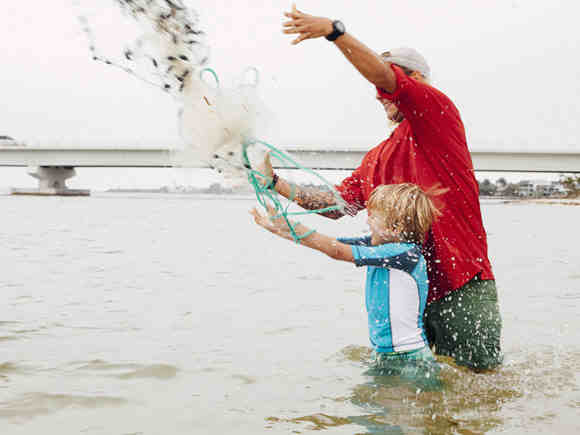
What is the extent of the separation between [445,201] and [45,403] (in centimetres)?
268

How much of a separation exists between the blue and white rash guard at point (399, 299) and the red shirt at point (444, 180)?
0.13m

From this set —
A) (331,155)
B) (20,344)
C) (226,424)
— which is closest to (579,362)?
(226,424)

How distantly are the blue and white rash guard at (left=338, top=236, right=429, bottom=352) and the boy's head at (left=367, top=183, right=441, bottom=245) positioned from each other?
9cm

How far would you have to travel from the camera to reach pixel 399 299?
11.3ft

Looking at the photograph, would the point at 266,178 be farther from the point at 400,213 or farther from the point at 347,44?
the point at 347,44

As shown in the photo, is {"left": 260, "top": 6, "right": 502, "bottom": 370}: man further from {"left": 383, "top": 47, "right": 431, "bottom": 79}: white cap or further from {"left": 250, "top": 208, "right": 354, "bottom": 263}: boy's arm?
{"left": 250, "top": 208, "right": 354, "bottom": 263}: boy's arm

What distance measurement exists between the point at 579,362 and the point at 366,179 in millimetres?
2583

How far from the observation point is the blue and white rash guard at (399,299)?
11.0 ft

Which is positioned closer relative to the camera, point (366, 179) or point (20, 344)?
point (366, 179)

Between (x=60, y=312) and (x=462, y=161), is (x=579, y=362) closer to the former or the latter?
(x=462, y=161)

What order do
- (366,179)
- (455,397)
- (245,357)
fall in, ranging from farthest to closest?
(245,357)
(366,179)
(455,397)

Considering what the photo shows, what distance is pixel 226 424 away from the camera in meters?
3.37

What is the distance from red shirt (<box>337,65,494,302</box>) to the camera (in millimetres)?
3203

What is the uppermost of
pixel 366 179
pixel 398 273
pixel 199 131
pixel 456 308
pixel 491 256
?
pixel 199 131
